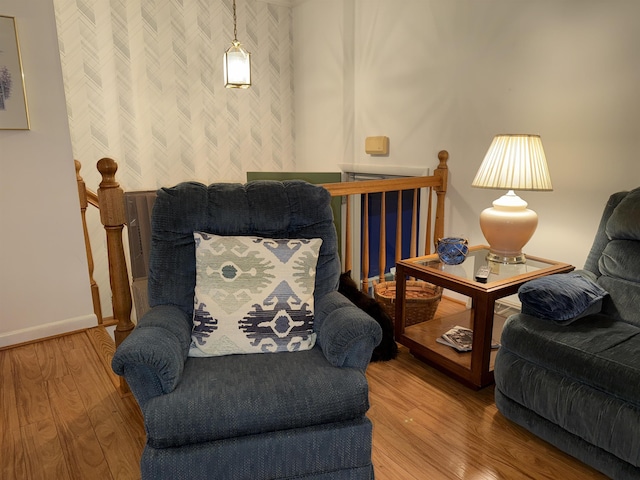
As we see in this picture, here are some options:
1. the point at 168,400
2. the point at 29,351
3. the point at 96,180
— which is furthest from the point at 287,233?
the point at 96,180

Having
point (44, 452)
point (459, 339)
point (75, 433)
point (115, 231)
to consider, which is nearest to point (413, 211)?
point (459, 339)

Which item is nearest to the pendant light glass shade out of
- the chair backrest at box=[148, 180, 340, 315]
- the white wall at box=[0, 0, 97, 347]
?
the white wall at box=[0, 0, 97, 347]

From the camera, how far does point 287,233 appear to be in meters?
1.84

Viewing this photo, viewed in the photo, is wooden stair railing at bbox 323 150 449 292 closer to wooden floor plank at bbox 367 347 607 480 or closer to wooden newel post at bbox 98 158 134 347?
wooden floor plank at bbox 367 347 607 480

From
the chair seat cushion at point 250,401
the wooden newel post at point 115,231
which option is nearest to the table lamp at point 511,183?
the chair seat cushion at point 250,401

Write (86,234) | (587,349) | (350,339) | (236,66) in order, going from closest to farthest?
1. (350,339)
2. (587,349)
3. (86,234)
4. (236,66)

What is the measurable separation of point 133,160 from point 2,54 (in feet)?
5.50

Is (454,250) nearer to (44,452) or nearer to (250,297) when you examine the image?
(250,297)

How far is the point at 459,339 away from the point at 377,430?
2.48 feet

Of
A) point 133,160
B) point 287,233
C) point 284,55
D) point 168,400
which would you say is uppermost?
point 284,55

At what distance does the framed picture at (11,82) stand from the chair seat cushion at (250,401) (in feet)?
5.96

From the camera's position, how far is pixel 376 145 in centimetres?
364

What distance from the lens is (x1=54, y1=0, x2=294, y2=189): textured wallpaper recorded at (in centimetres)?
361

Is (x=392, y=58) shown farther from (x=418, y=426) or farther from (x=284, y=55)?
(x=418, y=426)
